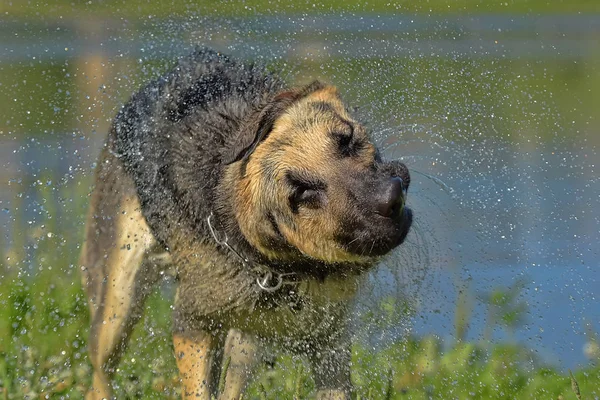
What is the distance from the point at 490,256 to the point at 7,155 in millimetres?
4936

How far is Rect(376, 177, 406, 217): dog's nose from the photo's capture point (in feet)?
12.9

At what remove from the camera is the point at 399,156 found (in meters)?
5.46

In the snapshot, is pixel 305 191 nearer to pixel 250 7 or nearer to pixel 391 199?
pixel 391 199

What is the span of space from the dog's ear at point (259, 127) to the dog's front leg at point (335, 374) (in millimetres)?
1209

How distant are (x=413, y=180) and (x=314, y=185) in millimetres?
1827

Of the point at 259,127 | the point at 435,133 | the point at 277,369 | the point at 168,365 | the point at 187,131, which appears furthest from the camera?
the point at 435,133

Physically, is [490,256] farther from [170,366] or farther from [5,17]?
[5,17]

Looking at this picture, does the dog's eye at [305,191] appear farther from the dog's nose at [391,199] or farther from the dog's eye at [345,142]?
the dog's nose at [391,199]

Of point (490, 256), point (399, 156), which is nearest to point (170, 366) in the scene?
point (399, 156)

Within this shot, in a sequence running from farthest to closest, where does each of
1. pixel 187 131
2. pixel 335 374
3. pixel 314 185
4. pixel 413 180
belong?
pixel 413 180 < pixel 187 131 < pixel 335 374 < pixel 314 185

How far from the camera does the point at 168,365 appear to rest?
5.34 m

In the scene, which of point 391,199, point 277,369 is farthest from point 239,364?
point 391,199

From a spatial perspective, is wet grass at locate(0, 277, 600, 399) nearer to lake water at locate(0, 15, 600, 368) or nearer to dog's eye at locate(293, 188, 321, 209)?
lake water at locate(0, 15, 600, 368)

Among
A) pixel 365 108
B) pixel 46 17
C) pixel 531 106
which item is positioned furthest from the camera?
pixel 46 17
